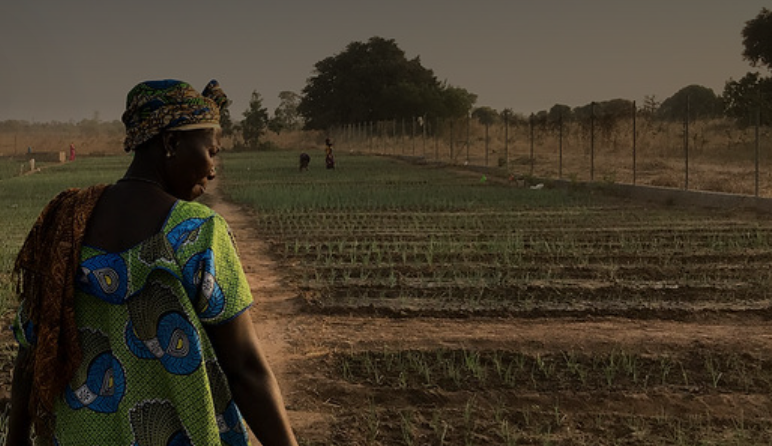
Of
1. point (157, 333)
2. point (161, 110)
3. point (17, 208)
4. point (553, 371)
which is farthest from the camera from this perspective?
point (17, 208)

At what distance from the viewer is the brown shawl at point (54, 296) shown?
1809 mm

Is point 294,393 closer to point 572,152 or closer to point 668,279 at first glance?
point 668,279

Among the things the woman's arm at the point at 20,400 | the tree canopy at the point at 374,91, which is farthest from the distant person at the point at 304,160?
the tree canopy at the point at 374,91

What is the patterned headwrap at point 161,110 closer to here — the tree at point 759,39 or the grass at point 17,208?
the grass at point 17,208

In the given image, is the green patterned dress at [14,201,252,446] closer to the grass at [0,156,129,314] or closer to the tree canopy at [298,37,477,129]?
the grass at [0,156,129,314]

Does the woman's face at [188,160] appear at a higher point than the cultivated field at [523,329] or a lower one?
higher

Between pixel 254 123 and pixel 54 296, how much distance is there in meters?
57.6

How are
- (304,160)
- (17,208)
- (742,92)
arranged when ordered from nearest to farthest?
(17,208), (304,160), (742,92)

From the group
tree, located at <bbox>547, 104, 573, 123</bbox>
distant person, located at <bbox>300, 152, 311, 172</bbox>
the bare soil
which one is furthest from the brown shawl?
distant person, located at <bbox>300, 152, 311, 172</bbox>

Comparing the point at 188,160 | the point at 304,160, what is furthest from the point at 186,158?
the point at 304,160

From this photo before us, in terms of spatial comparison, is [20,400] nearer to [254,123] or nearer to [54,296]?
[54,296]

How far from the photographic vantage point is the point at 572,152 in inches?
1230

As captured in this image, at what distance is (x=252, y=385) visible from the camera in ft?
6.14

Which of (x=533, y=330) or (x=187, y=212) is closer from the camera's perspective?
(x=187, y=212)
